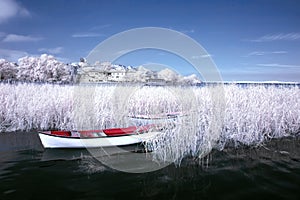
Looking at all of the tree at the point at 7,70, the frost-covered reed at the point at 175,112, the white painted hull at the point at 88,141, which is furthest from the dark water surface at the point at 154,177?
the tree at the point at 7,70

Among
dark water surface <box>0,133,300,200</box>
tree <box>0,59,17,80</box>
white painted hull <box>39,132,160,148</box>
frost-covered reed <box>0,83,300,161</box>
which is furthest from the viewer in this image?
tree <box>0,59,17,80</box>

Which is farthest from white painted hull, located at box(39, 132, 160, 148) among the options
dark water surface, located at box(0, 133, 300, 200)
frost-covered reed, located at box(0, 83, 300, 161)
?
frost-covered reed, located at box(0, 83, 300, 161)

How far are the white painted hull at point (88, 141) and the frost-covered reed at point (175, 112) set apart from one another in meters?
0.65

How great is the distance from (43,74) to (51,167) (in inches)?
2077

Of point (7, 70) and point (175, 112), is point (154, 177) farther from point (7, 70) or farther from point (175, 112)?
point (7, 70)

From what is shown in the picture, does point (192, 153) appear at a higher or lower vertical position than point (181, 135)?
lower

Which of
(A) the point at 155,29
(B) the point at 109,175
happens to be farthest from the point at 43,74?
(B) the point at 109,175

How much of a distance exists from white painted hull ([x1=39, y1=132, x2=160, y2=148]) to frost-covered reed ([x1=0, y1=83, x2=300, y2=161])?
0.65m

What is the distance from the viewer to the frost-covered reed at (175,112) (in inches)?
A: 249

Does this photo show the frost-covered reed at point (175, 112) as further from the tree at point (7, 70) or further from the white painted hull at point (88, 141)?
the tree at point (7, 70)

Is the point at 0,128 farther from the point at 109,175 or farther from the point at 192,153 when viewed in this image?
the point at 192,153

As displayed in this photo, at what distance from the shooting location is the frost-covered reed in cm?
632

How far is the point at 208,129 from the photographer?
6609 mm

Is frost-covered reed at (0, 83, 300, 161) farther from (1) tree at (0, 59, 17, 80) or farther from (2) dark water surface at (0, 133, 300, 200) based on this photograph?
(1) tree at (0, 59, 17, 80)
